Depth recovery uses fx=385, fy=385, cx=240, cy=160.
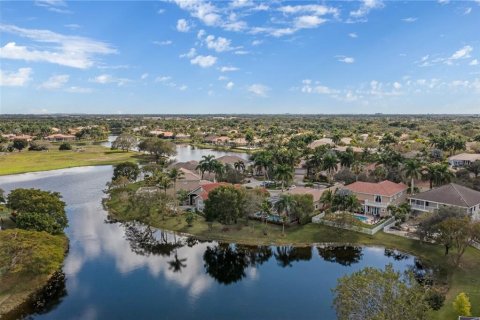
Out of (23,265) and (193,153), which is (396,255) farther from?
(193,153)

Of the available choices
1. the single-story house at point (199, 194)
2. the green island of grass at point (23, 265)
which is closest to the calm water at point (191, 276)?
the green island of grass at point (23, 265)

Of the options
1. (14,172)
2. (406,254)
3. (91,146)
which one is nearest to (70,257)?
(406,254)

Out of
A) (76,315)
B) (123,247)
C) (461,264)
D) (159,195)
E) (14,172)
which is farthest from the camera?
(14,172)

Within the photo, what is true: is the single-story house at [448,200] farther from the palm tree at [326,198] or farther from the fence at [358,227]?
the palm tree at [326,198]

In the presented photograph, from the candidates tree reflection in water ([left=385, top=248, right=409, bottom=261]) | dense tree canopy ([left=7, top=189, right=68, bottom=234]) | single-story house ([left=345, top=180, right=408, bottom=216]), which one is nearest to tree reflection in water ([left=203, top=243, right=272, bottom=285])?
tree reflection in water ([left=385, top=248, right=409, bottom=261])

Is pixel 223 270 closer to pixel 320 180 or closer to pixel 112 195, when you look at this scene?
pixel 112 195

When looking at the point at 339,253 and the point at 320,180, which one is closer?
the point at 339,253

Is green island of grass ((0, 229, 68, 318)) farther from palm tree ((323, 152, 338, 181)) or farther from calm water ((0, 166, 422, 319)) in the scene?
palm tree ((323, 152, 338, 181))

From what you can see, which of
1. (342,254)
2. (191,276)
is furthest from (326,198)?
(191,276)
